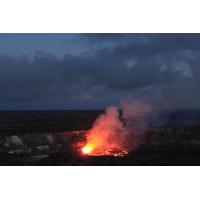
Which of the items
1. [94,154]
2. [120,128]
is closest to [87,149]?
[94,154]

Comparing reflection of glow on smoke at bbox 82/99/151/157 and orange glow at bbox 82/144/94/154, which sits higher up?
reflection of glow on smoke at bbox 82/99/151/157

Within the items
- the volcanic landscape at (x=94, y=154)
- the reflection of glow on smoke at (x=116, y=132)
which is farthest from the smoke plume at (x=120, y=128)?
the volcanic landscape at (x=94, y=154)

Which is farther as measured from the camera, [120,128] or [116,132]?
[120,128]

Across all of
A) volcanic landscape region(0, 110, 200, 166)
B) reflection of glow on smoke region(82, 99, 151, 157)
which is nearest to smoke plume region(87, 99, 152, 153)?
reflection of glow on smoke region(82, 99, 151, 157)

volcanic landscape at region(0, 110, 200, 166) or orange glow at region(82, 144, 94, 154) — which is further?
orange glow at region(82, 144, 94, 154)

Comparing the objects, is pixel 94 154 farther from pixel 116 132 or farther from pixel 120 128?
pixel 120 128

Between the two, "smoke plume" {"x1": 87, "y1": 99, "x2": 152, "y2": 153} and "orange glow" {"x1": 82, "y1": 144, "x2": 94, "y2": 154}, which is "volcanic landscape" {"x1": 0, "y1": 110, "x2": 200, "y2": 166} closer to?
"orange glow" {"x1": 82, "y1": 144, "x2": 94, "y2": 154}

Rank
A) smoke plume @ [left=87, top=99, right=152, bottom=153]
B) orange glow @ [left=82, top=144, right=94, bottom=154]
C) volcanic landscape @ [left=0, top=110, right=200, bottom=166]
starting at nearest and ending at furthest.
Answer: volcanic landscape @ [left=0, top=110, right=200, bottom=166] → orange glow @ [left=82, top=144, right=94, bottom=154] → smoke plume @ [left=87, top=99, right=152, bottom=153]

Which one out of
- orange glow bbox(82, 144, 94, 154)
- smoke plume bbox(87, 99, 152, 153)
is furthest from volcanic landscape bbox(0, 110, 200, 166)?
smoke plume bbox(87, 99, 152, 153)

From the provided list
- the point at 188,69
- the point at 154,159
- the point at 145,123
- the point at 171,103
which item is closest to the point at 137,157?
the point at 154,159

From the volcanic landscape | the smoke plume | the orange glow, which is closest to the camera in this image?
the volcanic landscape

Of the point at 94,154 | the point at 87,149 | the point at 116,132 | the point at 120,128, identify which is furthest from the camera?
the point at 120,128
